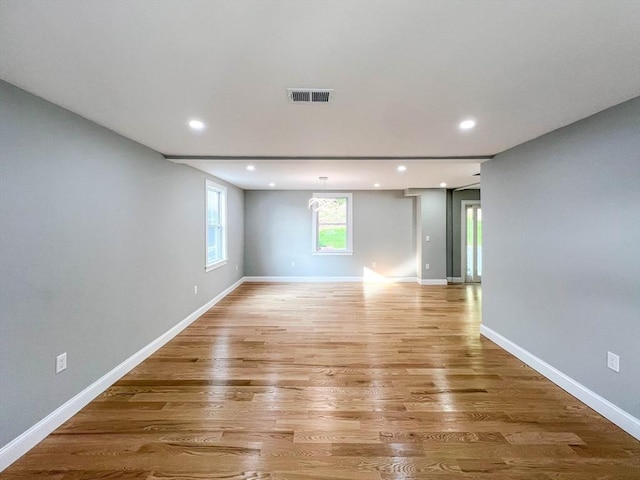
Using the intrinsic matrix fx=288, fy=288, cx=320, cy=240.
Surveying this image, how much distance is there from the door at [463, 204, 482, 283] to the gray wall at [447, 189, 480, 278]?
0.54 feet

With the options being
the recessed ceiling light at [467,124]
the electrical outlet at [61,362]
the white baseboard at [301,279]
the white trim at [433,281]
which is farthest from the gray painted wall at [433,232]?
the electrical outlet at [61,362]

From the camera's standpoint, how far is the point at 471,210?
23.3 ft

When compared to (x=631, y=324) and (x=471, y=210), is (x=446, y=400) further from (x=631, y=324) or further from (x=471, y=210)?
(x=471, y=210)

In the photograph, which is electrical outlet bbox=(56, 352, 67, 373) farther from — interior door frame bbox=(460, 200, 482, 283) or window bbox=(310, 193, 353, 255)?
interior door frame bbox=(460, 200, 482, 283)

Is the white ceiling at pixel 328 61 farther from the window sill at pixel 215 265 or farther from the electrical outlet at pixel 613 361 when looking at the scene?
the window sill at pixel 215 265

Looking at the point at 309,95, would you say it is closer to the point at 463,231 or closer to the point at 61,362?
the point at 61,362

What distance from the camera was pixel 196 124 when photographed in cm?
246

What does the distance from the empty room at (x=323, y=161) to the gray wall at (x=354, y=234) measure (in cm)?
358

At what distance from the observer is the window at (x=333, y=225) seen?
287 inches

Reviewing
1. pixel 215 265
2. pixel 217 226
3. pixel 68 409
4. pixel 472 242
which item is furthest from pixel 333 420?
pixel 472 242

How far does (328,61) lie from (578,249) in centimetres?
253

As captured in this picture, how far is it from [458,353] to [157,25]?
375cm

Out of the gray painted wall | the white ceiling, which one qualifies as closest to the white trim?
the gray painted wall

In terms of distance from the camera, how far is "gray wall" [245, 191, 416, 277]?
23.9 ft
